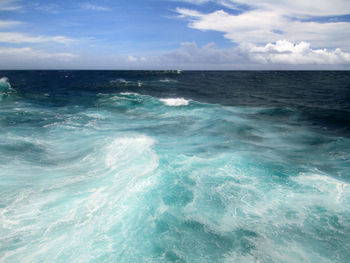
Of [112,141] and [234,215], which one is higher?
[112,141]

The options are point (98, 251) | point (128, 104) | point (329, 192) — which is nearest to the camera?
point (98, 251)

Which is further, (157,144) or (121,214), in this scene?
(157,144)

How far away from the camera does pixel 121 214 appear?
25.4 feet

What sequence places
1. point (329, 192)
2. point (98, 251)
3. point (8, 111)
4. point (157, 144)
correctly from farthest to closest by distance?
point (8, 111) < point (157, 144) < point (329, 192) < point (98, 251)

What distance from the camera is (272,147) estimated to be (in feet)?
47.2

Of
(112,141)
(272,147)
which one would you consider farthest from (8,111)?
(272,147)

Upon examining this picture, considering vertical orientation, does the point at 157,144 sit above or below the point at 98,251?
above

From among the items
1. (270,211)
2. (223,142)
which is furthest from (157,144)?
(270,211)

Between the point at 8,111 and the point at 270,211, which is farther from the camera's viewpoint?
the point at 8,111

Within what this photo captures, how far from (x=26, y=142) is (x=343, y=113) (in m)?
29.2

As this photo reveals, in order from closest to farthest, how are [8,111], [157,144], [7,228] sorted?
[7,228] < [157,144] < [8,111]

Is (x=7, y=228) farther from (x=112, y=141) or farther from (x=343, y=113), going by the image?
(x=343, y=113)

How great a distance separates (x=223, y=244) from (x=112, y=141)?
9.97 m

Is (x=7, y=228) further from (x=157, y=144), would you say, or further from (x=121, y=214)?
(x=157, y=144)
